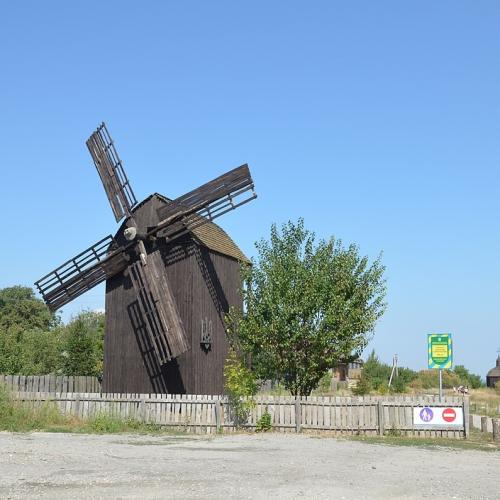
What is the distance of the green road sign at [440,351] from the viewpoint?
21.9m

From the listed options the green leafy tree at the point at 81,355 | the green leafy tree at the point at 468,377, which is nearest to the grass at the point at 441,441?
the green leafy tree at the point at 81,355

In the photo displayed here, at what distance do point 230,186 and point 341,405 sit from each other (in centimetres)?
869

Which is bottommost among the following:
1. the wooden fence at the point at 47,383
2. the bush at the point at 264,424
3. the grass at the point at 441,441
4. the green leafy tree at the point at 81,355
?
the grass at the point at 441,441

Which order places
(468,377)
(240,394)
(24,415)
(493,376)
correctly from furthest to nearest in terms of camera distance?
(493,376), (468,377), (24,415), (240,394)

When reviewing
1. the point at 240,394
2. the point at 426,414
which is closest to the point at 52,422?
the point at 240,394

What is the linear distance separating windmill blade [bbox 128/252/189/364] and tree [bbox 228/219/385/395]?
7.55ft

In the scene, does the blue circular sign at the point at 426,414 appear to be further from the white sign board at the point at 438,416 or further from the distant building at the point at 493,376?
the distant building at the point at 493,376

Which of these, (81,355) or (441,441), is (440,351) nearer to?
(441,441)

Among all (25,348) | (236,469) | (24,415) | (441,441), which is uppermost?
(25,348)

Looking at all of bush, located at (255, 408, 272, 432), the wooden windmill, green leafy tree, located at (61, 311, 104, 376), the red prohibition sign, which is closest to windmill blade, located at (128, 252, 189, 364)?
the wooden windmill

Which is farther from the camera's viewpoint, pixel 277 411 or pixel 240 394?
pixel 240 394

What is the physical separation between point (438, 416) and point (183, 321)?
378 inches

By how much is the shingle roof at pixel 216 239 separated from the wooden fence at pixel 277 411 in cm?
657

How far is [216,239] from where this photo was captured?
88.1ft
